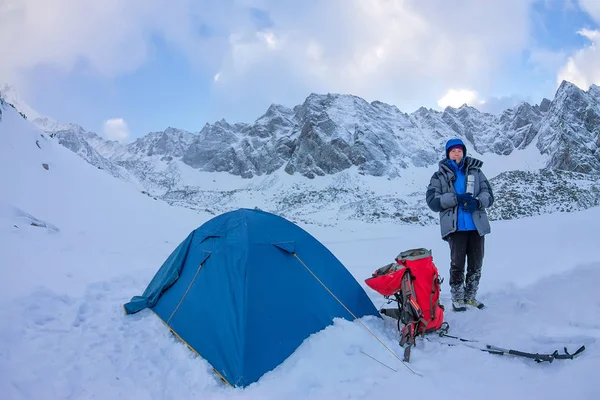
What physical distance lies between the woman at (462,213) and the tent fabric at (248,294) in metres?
1.37

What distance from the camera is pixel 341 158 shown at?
55969 mm

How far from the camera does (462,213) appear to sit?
4.45 meters

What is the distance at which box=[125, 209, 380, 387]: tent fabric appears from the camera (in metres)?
3.42

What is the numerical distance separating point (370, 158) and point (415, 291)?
51.4m

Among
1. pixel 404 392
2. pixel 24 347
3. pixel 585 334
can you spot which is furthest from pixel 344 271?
pixel 24 347

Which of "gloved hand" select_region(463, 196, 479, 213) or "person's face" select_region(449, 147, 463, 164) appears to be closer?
"gloved hand" select_region(463, 196, 479, 213)

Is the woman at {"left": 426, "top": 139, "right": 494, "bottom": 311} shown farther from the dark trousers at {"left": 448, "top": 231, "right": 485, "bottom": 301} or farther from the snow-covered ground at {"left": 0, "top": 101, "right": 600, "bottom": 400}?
the snow-covered ground at {"left": 0, "top": 101, "right": 600, "bottom": 400}

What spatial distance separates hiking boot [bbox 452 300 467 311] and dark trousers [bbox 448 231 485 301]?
1.8 inches

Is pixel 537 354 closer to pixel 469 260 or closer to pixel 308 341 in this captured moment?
pixel 469 260

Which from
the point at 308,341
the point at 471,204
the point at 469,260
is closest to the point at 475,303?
the point at 469,260

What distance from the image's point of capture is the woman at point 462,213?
4426mm

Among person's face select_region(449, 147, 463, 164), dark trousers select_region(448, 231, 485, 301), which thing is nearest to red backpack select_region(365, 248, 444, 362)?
dark trousers select_region(448, 231, 485, 301)

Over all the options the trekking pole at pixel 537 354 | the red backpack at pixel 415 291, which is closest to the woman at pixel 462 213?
the red backpack at pixel 415 291

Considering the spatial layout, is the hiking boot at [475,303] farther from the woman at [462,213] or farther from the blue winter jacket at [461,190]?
the blue winter jacket at [461,190]
